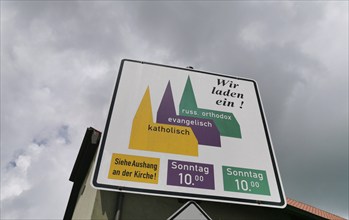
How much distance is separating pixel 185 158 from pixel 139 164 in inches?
21.5

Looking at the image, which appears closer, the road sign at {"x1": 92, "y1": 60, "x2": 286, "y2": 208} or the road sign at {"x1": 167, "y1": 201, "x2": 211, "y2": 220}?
the road sign at {"x1": 167, "y1": 201, "x2": 211, "y2": 220}

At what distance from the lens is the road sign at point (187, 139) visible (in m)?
2.70

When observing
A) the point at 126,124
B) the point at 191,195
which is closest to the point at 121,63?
the point at 126,124

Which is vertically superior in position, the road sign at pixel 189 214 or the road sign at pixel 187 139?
the road sign at pixel 187 139

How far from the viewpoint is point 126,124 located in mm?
3100

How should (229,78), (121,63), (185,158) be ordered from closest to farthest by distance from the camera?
1. (185,158)
2. (121,63)
3. (229,78)

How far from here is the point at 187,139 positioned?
3150 mm

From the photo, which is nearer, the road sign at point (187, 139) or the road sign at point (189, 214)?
the road sign at point (189, 214)

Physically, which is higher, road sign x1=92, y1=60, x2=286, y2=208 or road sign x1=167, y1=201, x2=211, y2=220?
road sign x1=92, y1=60, x2=286, y2=208

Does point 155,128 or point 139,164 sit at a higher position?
point 155,128

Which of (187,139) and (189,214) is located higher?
(187,139)

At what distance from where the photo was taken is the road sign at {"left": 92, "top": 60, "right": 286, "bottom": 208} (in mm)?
2697

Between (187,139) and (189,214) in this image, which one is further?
(187,139)

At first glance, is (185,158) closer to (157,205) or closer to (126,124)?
(126,124)
